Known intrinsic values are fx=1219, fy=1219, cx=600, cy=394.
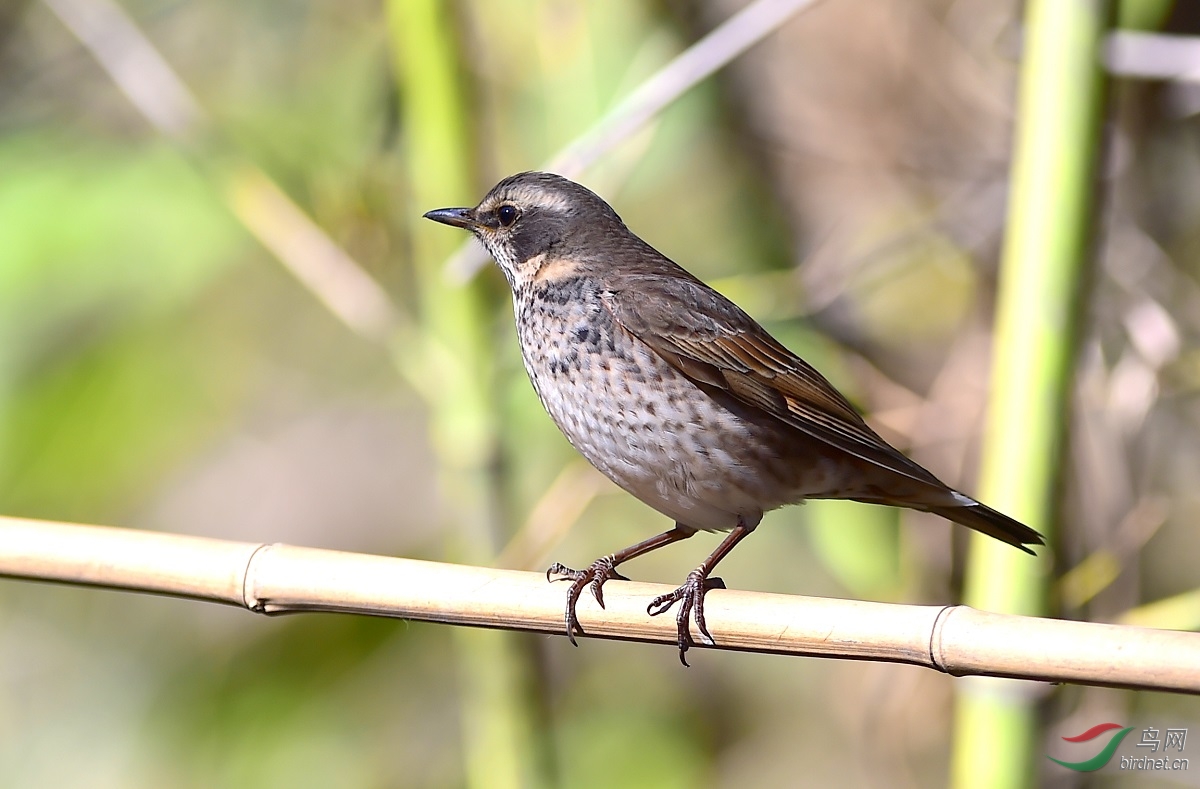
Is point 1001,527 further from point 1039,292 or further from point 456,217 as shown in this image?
point 456,217

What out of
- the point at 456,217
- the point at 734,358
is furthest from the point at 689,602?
the point at 456,217

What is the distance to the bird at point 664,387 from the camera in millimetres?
2408

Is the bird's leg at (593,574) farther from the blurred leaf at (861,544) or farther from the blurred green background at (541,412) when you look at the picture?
the blurred leaf at (861,544)

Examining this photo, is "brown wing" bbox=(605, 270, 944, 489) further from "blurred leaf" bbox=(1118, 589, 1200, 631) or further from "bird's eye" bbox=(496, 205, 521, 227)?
"blurred leaf" bbox=(1118, 589, 1200, 631)

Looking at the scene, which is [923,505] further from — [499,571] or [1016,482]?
[499,571]

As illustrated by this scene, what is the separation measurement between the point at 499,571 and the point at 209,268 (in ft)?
8.93

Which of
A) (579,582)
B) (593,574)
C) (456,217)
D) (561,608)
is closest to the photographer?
(561,608)

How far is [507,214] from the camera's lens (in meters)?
2.64

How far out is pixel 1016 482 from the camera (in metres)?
2.20

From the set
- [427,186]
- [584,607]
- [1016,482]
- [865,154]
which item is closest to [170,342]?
[427,186]

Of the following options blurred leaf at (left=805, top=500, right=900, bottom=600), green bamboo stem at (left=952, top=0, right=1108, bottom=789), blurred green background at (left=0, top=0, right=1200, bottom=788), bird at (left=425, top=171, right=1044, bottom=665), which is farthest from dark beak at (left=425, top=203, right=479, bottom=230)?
blurred leaf at (left=805, top=500, right=900, bottom=600)

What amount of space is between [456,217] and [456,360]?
0.33 meters

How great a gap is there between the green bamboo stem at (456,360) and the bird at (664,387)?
13 centimetres

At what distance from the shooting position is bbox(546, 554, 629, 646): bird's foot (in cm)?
193
